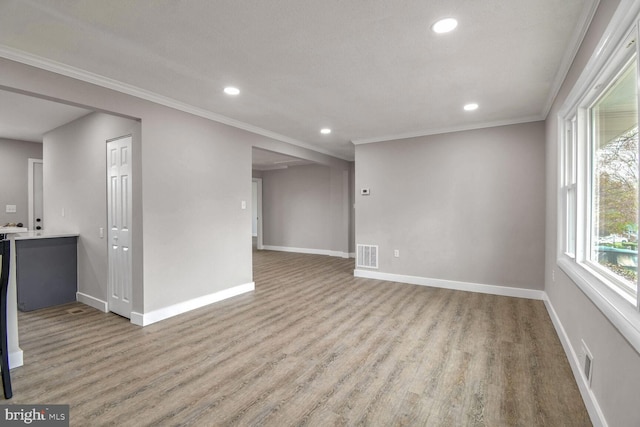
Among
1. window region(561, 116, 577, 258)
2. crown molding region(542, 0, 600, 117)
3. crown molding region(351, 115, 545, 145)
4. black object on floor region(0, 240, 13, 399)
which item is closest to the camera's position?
crown molding region(542, 0, 600, 117)

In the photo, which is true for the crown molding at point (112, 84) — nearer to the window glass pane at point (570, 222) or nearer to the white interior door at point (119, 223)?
the white interior door at point (119, 223)

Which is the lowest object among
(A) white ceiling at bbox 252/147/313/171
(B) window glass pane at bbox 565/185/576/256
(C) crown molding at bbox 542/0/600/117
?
(B) window glass pane at bbox 565/185/576/256

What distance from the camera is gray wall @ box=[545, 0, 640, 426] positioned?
134 cm

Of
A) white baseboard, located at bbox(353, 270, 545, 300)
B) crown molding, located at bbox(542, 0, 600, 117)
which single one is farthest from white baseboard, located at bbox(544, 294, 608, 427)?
crown molding, located at bbox(542, 0, 600, 117)

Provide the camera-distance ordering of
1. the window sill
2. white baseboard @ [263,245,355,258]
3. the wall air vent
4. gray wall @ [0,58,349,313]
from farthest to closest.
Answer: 1. white baseboard @ [263,245,355,258]
2. the wall air vent
3. gray wall @ [0,58,349,313]
4. the window sill

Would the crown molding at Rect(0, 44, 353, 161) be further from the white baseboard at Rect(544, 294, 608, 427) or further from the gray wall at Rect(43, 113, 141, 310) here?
the white baseboard at Rect(544, 294, 608, 427)

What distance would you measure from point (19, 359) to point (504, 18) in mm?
4396

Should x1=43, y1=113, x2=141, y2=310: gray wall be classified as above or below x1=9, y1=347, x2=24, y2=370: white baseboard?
above

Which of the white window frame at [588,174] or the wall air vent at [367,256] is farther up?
the white window frame at [588,174]

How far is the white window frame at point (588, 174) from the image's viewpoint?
140cm

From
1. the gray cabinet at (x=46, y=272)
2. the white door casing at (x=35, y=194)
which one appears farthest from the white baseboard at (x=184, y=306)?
the white door casing at (x=35, y=194)

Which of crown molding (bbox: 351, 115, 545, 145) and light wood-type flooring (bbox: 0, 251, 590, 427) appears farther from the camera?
crown molding (bbox: 351, 115, 545, 145)

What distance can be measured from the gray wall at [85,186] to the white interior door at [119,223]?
4.8 inches

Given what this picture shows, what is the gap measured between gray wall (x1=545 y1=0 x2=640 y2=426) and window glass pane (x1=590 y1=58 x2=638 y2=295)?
27 centimetres
